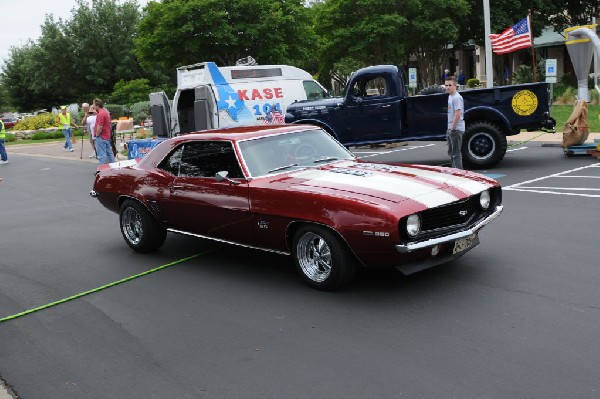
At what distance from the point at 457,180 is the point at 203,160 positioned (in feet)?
8.75

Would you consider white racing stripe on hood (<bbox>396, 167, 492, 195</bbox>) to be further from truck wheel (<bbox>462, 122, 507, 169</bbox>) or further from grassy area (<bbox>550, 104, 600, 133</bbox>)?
grassy area (<bbox>550, 104, 600, 133</bbox>)

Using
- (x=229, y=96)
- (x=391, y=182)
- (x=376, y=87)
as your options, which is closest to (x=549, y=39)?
(x=229, y=96)

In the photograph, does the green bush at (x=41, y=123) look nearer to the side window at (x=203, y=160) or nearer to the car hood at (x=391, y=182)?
the side window at (x=203, y=160)

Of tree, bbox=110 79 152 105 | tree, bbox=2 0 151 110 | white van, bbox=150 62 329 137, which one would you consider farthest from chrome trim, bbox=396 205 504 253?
tree, bbox=2 0 151 110

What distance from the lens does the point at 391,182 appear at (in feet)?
19.5

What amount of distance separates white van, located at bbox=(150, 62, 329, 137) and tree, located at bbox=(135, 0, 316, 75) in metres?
12.5

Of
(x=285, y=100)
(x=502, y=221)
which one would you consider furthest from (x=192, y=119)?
(x=502, y=221)

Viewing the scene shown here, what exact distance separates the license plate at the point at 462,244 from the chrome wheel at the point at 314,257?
1.10m

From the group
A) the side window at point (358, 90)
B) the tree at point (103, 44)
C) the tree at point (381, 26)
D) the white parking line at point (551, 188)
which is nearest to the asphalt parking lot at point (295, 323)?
the white parking line at point (551, 188)

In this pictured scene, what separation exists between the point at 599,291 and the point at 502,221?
3013 millimetres

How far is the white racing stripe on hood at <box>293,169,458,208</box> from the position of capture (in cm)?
559

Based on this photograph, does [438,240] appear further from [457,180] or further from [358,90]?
[358,90]

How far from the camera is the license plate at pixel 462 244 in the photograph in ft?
18.7

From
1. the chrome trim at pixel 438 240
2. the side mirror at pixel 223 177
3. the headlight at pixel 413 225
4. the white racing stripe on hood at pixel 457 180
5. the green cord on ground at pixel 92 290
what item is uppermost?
the side mirror at pixel 223 177
